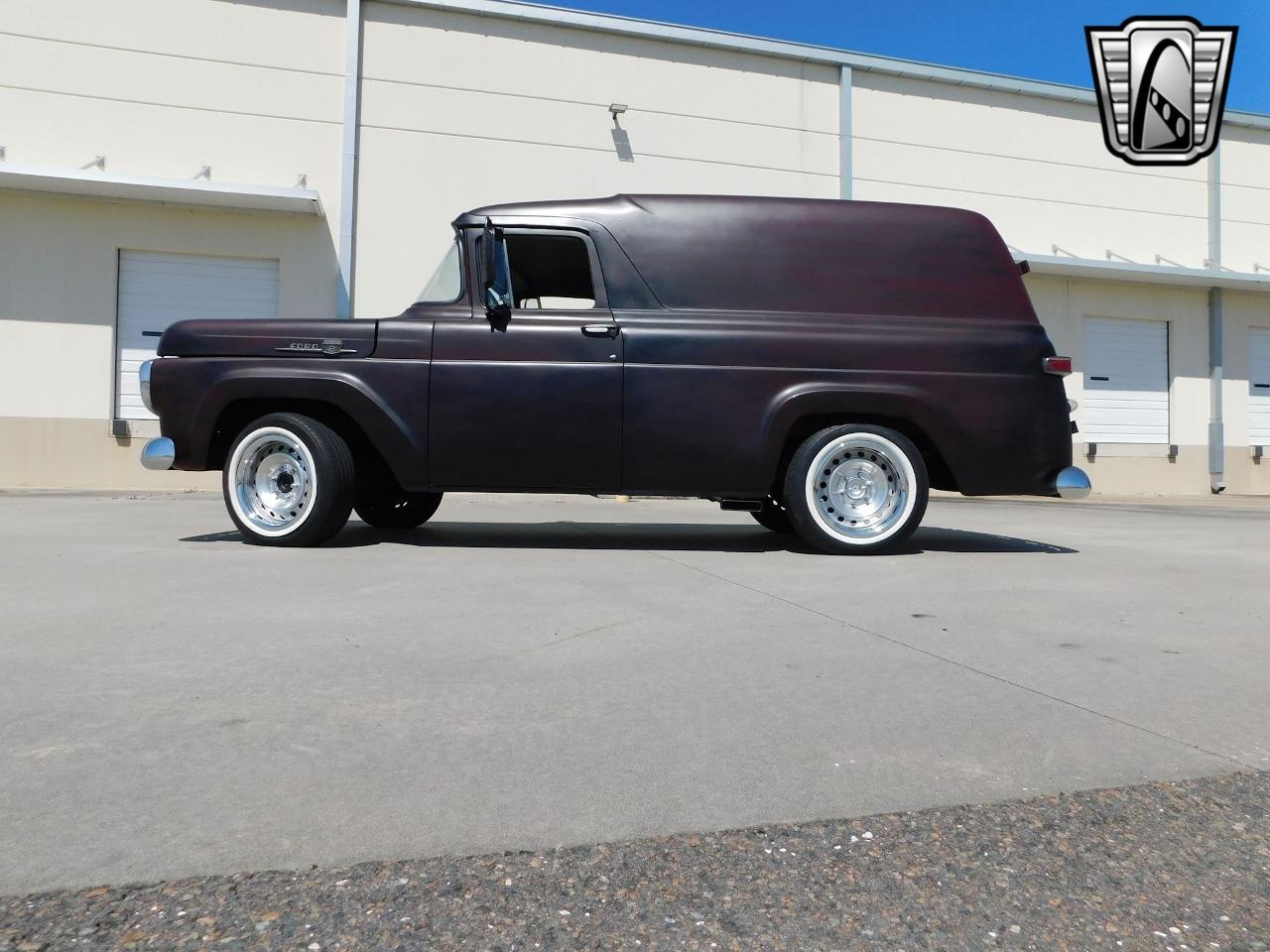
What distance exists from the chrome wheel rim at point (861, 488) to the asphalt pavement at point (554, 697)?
45 centimetres

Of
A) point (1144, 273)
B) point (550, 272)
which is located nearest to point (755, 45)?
point (1144, 273)

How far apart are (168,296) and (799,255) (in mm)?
9830

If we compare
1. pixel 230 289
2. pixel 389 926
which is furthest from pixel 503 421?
pixel 230 289

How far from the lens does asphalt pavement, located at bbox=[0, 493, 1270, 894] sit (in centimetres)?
180

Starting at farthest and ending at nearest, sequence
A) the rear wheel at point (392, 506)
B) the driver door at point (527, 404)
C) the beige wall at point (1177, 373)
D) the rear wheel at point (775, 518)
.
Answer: the beige wall at point (1177, 373) < the rear wheel at point (775, 518) < the rear wheel at point (392, 506) < the driver door at point (527, 404)

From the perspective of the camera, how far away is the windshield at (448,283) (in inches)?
220

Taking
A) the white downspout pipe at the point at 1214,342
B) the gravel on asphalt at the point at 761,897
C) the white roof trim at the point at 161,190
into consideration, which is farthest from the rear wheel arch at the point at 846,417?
the white downspout pipe at the point at 1214,342

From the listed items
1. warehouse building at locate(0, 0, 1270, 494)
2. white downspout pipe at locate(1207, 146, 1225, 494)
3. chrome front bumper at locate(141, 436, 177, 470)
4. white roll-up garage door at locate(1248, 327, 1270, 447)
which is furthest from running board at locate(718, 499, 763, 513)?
white roll-up garage door at locate(1248, 327, 1270, 447)

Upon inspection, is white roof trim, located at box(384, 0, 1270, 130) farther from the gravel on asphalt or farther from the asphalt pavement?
the gravel on asphalt

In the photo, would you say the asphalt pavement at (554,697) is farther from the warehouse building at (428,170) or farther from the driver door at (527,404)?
the warehouse building at (428,170)

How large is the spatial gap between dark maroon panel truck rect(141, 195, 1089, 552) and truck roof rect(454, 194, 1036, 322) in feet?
0.04

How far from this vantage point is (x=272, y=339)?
5.46 meters

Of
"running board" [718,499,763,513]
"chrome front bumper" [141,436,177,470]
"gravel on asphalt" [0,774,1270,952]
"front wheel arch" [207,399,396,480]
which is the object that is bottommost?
"gravel on asphalt" [0,774,1270,952]

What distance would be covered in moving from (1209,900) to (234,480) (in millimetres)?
5169
